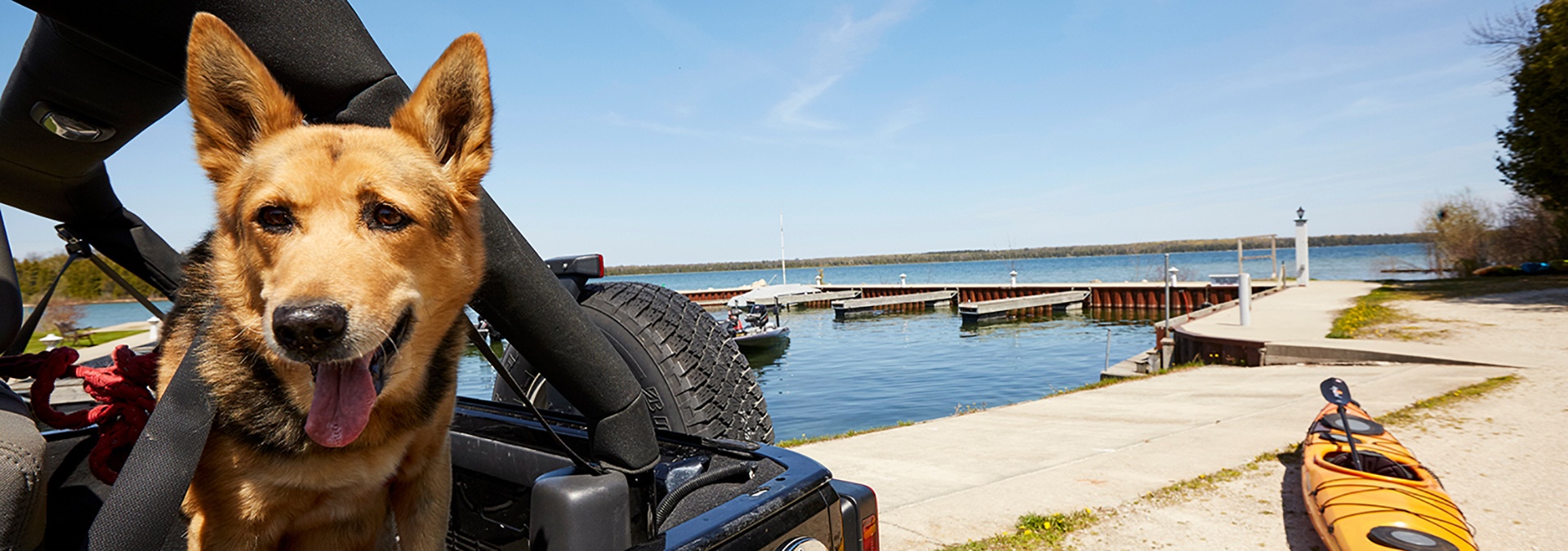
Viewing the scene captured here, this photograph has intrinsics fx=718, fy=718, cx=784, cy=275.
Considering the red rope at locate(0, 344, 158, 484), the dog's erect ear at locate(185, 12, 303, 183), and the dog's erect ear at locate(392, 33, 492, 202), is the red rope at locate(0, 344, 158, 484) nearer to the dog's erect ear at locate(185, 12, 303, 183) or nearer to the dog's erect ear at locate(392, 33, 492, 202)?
the dog's erect ear at locate(185, 12, 303, 183)

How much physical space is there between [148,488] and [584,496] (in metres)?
0.74

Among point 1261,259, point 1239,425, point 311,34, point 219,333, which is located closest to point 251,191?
point 219,333

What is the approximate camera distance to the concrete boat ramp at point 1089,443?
5.71 m

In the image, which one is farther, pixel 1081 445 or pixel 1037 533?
pixel 1081 445

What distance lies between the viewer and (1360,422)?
18.3ft

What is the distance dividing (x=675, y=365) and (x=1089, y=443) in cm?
617

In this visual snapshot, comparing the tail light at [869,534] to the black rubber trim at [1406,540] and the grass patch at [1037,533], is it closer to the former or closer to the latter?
the grass patch at [1037,533]

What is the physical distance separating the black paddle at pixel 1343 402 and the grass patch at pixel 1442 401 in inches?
120

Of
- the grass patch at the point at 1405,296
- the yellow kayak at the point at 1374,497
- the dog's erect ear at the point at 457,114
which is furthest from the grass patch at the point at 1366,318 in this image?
the dog's erect ear at the point at 457,114

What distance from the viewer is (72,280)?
105 inches

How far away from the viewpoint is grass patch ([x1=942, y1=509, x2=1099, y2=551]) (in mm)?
4793

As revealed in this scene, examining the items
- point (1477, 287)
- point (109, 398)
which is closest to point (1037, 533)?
point (109, 398)

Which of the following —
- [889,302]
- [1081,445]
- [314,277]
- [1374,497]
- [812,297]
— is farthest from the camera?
[812,297]

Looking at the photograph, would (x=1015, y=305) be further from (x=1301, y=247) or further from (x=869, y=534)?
(x=869, y=534)
